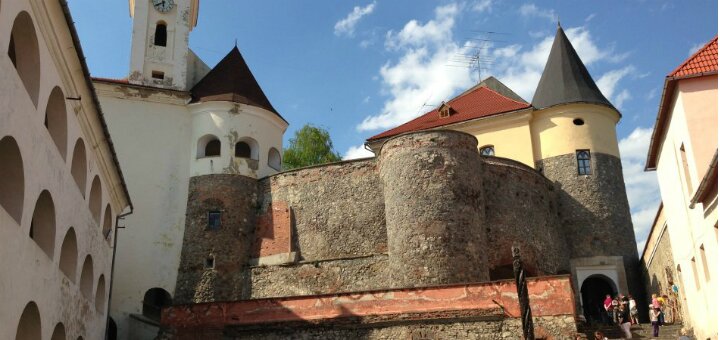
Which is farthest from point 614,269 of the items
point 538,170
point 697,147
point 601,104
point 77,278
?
point 77,278

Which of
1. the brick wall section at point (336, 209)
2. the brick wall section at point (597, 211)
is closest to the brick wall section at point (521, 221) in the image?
the brick wall section at point (597, 211)

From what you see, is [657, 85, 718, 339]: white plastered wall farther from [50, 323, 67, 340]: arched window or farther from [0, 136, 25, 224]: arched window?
[50, 323, 67, 340]: arched window

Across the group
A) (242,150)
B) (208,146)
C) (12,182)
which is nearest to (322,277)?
(242,150)

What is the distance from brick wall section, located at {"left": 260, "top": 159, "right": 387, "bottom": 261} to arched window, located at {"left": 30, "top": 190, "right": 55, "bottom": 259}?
41.0 feet

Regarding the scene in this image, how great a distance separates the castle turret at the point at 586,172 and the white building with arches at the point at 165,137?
1159cm

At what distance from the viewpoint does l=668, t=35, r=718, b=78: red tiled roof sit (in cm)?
1605

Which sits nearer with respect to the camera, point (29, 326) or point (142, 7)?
point (29, 326)

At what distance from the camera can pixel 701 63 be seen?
646 inches

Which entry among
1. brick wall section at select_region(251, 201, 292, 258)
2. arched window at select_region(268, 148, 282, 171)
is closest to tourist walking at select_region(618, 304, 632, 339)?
brick wall section at select_region(251, 201, 292, 258)

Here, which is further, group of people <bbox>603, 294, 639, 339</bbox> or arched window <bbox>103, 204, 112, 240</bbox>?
group of people <bbox>603, 294, 639, 339</bbox>

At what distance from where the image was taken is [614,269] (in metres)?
26.4

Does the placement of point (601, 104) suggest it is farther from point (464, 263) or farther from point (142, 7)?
point (142, 7)

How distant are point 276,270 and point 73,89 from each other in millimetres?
12485

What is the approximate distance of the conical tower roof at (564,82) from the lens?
95.5ft
